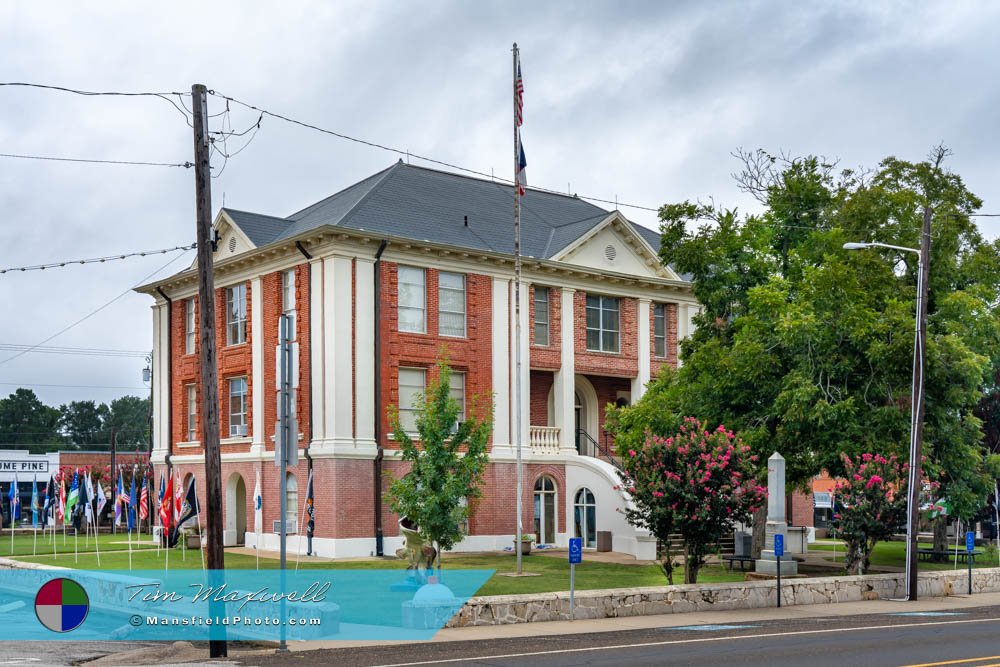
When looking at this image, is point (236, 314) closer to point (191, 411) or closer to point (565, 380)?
point (191, 411)

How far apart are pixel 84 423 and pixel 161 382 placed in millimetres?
98696

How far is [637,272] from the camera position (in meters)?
44.3

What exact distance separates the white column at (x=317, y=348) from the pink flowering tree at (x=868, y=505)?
16.2 metres

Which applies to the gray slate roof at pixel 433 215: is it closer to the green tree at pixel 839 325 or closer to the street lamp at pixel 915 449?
the green tree at pixel 839 325

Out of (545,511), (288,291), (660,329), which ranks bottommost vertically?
(545,511)

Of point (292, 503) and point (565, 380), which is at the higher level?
point (565, 380)

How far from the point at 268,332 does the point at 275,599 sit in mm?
20821

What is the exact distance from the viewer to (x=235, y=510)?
41.3 meters

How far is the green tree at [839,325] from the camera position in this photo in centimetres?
3192

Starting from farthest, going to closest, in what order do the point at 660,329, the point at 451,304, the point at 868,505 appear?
the point at 660,329 < the point at 451,304 < the point at 868,505

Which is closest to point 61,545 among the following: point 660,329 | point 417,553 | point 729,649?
point 417,553

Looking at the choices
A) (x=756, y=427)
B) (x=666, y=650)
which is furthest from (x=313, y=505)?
(x=666, y=650)

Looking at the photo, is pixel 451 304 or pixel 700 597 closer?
pixel 700 597

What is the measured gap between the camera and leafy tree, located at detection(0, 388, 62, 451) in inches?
4796
